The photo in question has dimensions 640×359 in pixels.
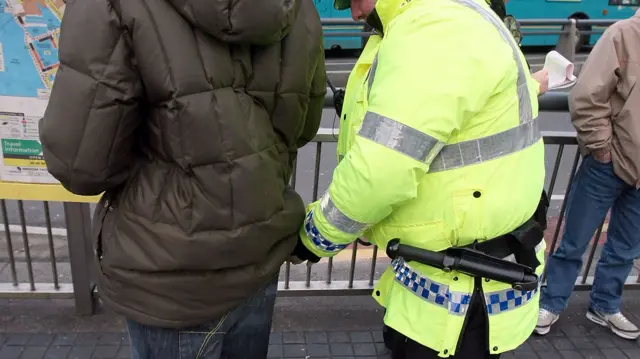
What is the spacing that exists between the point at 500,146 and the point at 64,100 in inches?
44.2

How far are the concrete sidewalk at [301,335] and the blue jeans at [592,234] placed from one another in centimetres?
21

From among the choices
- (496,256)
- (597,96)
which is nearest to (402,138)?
(496,256)

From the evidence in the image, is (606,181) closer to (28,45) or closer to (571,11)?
(28,45)

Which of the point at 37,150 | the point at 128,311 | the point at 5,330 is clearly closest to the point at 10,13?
the point at 37,150

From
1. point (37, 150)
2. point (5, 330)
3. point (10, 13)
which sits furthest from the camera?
point (5, 330)

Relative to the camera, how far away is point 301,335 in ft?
10.9

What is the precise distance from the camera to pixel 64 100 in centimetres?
136

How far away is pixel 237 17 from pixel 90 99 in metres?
0.39

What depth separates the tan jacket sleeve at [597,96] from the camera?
9.61ft

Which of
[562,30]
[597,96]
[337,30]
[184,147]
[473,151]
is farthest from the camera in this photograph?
[562,30]

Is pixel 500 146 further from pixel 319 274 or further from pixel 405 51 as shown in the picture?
pixel 319 274

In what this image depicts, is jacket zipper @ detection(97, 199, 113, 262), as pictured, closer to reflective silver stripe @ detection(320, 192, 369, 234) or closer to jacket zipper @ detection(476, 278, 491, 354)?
reflective silver stripe @ detection(320, 192, 369, 234)

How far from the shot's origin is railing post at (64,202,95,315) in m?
3.09

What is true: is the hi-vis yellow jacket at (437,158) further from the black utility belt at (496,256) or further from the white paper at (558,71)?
the white paper at (558,71)
